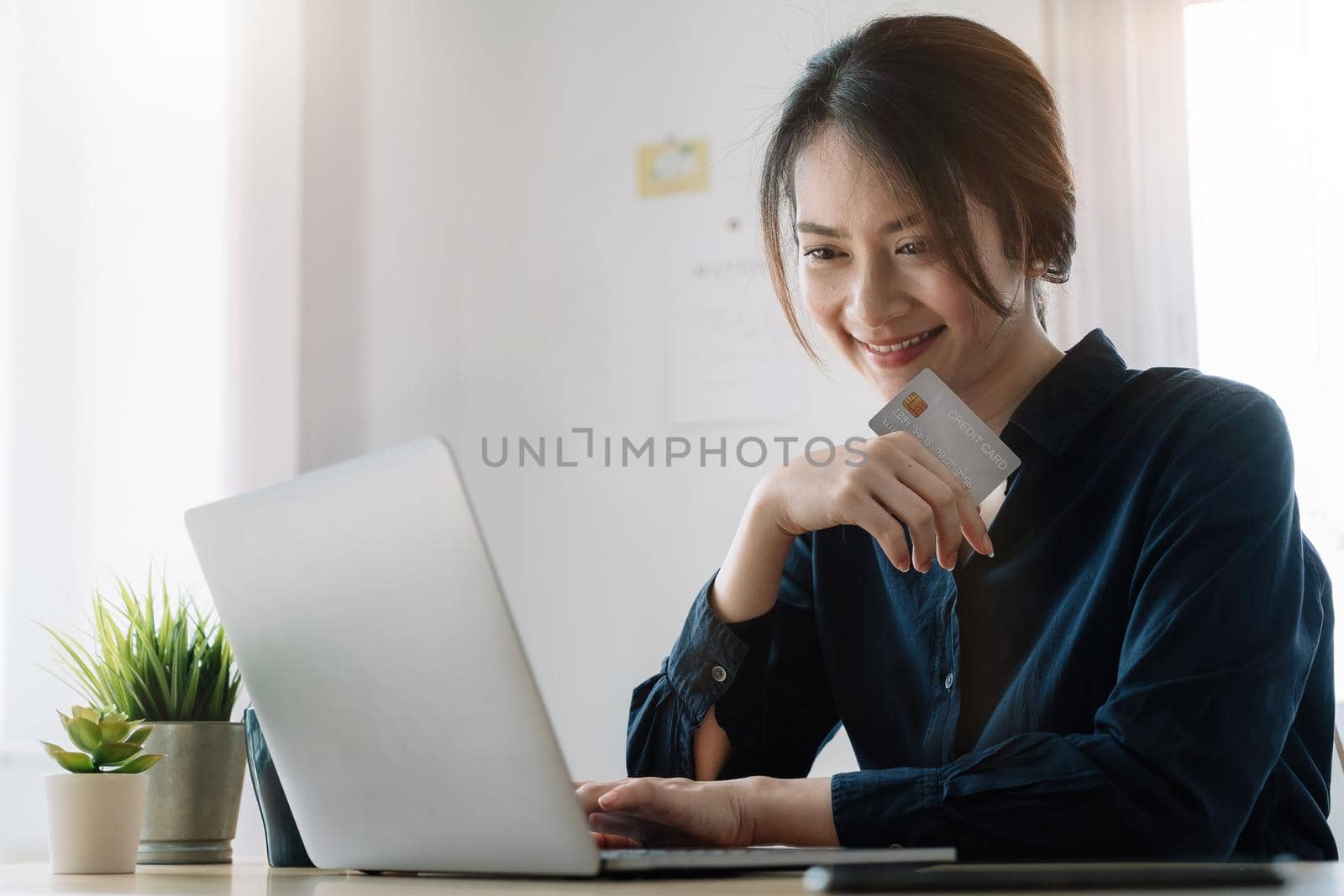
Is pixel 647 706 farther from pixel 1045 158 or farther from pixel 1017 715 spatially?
pixel 1045 158

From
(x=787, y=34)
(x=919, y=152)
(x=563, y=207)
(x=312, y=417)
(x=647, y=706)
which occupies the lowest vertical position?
(x=647, y=706)

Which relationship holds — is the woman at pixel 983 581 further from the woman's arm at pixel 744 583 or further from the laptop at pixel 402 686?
the laptop at pixel 402 686

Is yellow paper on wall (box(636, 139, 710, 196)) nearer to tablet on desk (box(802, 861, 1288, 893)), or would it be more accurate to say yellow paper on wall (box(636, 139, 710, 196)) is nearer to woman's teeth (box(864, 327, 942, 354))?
woman's teeth (box(864, 327, 942, 354))

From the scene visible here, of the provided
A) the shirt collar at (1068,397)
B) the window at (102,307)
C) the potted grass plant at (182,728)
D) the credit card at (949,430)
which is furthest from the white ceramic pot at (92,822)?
the window at (102,307)

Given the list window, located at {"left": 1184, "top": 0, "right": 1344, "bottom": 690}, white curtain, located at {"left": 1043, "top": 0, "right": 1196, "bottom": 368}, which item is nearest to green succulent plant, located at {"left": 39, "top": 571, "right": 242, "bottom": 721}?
white curtain, located at {"left": 1043, "top": 0, "right": 1196, "bottom": 368}

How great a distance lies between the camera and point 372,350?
240cm

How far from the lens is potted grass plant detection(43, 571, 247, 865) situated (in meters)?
0.94

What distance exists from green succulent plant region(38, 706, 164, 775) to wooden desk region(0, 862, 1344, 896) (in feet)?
0.24

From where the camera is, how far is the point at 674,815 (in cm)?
72

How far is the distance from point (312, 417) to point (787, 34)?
3.59 feet

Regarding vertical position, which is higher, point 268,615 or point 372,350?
point 372,350

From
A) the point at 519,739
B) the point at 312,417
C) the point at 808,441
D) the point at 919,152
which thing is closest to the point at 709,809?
the point at 519,739

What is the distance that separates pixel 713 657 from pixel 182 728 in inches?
16.6

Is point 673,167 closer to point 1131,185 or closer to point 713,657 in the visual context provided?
point 1131,185
